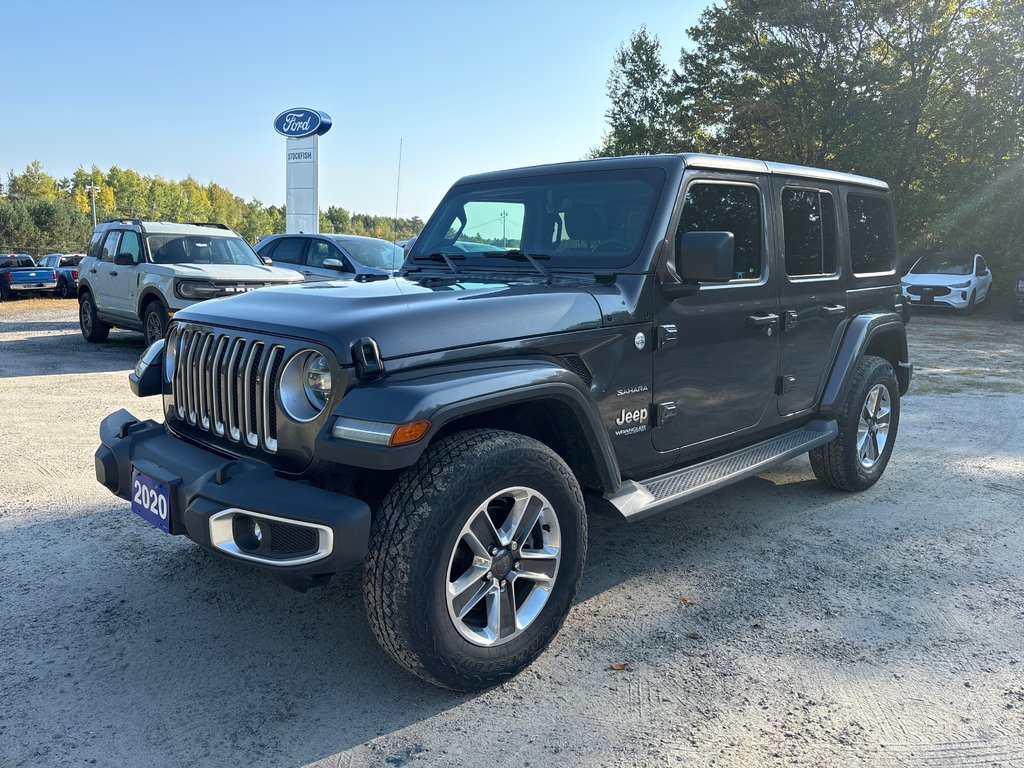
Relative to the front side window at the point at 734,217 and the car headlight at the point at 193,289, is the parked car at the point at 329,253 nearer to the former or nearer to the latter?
the car headlight at the point at 193,289

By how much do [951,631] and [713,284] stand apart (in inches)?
72.4

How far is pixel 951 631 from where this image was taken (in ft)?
10.8

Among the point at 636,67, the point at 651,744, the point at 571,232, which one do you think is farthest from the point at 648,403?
the point at 636,67

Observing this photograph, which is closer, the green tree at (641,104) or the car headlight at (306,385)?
the car headlight at (306,385)

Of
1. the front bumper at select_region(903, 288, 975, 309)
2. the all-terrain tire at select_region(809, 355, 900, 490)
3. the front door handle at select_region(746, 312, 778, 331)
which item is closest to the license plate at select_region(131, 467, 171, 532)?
the front door handle at select_region(746, 312, 778, 331)

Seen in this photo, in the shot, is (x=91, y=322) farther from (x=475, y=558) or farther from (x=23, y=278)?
(x=23, y=278)

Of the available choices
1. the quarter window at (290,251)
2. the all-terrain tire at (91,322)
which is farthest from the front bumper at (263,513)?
the all-terrain tire at (91,322)

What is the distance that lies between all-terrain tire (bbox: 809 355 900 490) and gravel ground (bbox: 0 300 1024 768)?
17 cm

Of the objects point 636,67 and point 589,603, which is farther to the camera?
point 636,67

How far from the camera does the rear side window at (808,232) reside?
4.34m

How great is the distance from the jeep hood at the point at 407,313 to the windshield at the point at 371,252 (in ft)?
28.6

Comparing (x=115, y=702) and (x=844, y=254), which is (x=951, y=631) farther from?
(x=115, y=702)

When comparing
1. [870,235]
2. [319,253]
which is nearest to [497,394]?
[870,235]

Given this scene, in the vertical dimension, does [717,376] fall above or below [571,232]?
below
